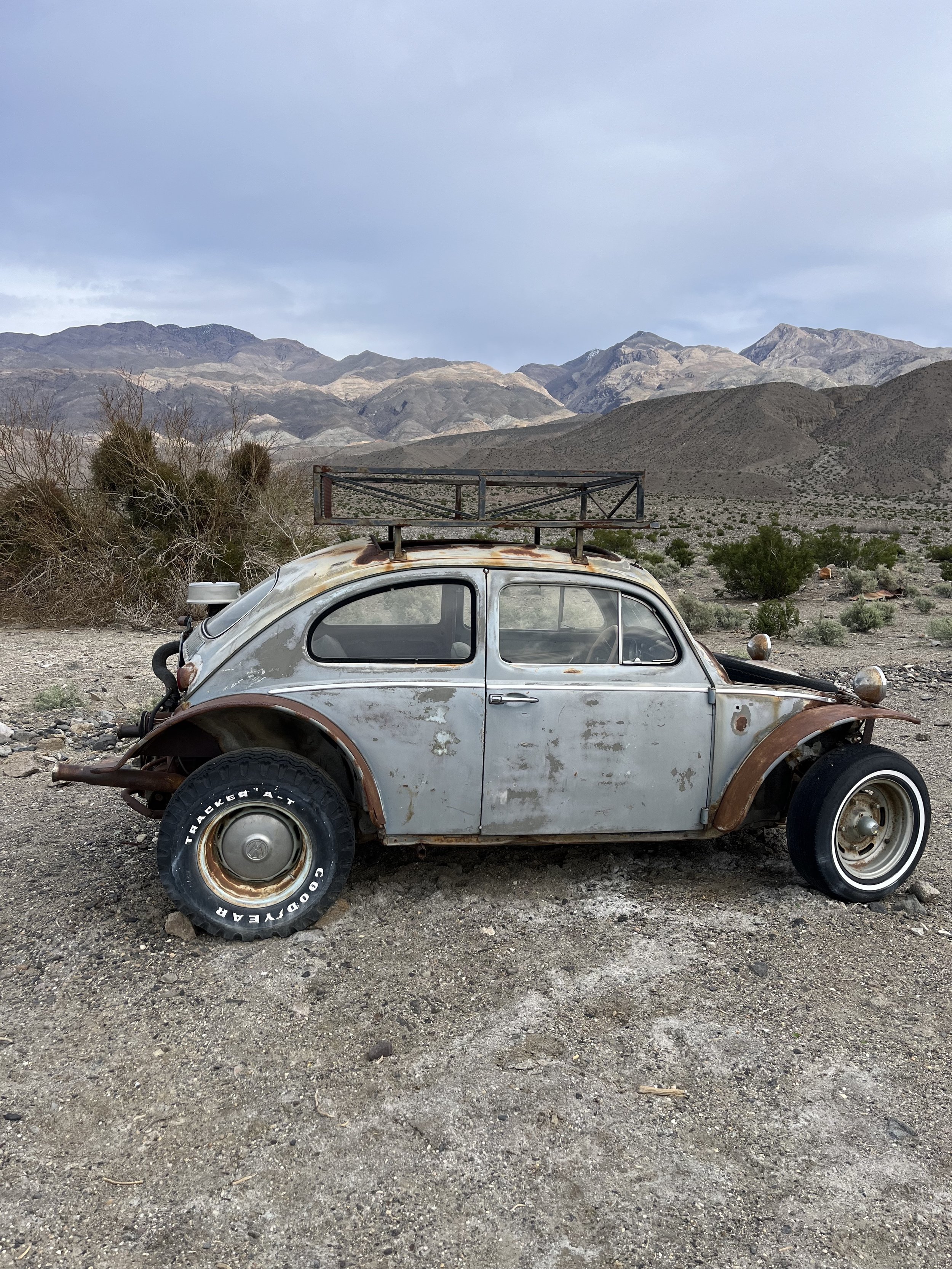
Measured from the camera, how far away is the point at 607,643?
411cm

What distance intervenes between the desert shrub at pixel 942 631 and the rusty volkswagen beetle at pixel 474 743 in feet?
28.5

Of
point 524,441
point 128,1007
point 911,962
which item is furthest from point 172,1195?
point 524,441

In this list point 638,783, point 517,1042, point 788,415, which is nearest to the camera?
point 517,1042

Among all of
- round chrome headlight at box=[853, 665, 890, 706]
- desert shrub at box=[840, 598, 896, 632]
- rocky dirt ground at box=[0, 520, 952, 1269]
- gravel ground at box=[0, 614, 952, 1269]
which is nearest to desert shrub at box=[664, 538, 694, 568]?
desert shrub at box=[840, 598, 896, 632]

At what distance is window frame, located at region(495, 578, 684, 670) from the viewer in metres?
4.01

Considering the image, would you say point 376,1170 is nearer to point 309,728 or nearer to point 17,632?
point 309,728

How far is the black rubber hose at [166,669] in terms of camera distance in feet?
13.5

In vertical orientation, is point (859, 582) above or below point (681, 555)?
below

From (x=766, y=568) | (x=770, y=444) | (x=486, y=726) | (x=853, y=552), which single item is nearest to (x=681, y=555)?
(x=853, y=552)

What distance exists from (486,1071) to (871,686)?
2693 mm

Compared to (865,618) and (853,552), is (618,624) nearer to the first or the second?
(865,618)

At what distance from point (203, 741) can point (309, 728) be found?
0.51 m

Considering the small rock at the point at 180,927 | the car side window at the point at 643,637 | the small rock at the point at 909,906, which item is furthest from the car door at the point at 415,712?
the small rock at the point at 909,906

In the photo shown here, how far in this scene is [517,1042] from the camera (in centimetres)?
316
